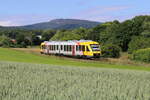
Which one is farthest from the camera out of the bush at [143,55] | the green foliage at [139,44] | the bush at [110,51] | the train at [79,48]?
the green foliage at [139,44]

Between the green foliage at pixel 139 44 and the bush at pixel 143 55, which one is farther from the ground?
the green foliage at pixel 139 44

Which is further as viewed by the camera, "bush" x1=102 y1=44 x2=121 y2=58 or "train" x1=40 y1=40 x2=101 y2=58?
"bush" x1=102 y1=44 x2=121 y2=58

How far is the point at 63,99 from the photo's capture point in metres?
7.03

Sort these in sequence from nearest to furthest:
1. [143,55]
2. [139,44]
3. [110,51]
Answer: [143,55] → [110,51] → [139,44]

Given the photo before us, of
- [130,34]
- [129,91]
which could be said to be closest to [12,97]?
[129,91]

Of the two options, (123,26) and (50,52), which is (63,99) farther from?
(123,26)

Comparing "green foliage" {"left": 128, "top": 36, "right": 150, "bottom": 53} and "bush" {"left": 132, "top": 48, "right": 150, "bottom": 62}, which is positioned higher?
"green foliage" {"left": 128, "top": 36, "right": 150, "bottom": 53}

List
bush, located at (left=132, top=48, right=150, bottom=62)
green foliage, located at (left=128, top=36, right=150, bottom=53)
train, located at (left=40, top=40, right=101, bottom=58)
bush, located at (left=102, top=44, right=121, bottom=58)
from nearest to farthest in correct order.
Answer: train, located at (left=40, top=40, right=101, bottom=58) < bush, located at (left=132, top=48, right=150, bottom=62) < bush, located at (left=102, top=44, right=121, bottom=58) < green foliage, located at (left=128, top=36, right=150, bottom=53)

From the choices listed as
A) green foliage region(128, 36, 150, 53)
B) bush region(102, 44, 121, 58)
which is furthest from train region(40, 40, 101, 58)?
green foliage region(128, 36, 150, 53)

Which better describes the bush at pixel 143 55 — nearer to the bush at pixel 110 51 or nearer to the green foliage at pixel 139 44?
the bush at pixel 110 51

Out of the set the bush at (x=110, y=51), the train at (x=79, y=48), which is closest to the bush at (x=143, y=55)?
the bush at (x=110, y=51)

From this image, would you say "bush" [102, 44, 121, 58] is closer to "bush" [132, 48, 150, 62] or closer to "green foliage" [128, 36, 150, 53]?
"bush" [132, 48, 150, 62]

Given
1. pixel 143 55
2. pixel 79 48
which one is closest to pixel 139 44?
pixel 143 55

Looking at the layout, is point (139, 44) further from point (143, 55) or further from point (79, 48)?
point (79, 48)
